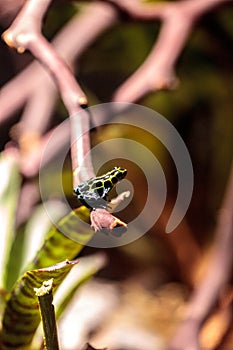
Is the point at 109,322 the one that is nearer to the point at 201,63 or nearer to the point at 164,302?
the point at 164,302

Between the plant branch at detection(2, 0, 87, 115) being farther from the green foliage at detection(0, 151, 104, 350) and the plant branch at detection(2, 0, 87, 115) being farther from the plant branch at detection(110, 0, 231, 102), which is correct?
the plant branch at detection(110, 0, 231, 102)

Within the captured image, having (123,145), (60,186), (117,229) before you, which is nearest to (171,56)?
(60,186)

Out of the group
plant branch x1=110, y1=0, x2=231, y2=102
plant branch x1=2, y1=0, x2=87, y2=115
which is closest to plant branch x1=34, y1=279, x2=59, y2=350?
plant branch x1=2, y1=0, x2=87, y2=115

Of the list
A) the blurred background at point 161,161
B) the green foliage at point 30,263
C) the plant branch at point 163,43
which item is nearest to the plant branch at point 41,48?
the green foliage at point 30,263

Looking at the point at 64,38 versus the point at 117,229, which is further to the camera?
the point at 64,38

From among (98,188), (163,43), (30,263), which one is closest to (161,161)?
(163,43)

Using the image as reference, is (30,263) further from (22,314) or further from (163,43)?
(163,43)
